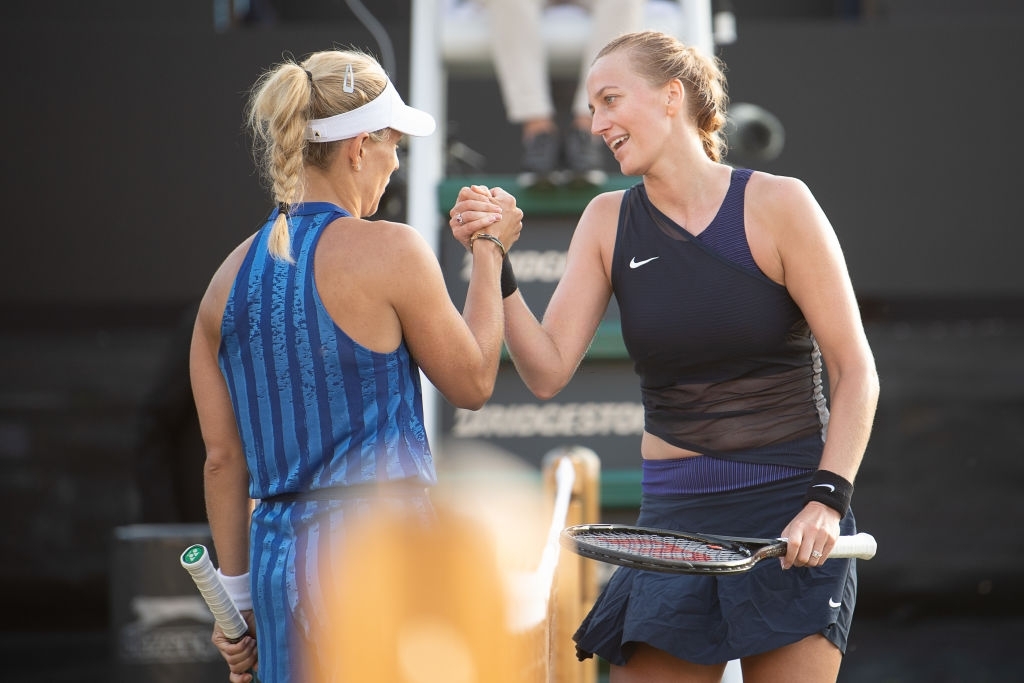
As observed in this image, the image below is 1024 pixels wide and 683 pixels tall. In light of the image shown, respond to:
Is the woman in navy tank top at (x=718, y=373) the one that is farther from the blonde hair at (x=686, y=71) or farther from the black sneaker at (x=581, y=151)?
the black sneaker at (x=581, y=151)

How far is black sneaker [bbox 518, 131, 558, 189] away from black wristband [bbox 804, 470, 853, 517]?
5.37ft

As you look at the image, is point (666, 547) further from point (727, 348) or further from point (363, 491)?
point (363, 491)

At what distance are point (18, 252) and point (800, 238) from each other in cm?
431

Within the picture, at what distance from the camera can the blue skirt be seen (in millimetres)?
1669

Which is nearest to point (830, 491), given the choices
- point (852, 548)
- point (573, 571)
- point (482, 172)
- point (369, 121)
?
point (852, 548)

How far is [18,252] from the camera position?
5.16 metres

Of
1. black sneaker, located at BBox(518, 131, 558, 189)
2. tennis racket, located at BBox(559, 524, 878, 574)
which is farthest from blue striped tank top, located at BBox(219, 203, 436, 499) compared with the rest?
black sneaker, located at BBox(518, 131, 558, 189)

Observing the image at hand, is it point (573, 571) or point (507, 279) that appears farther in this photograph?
point (573, 571)

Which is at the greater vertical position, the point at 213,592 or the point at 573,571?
the point at 213,592

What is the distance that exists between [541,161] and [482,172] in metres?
1.97

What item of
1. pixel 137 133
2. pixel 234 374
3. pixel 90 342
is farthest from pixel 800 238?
pixel 90 342

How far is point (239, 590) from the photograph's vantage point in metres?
1.71

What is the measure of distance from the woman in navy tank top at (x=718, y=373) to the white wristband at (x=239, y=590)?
1.67ft

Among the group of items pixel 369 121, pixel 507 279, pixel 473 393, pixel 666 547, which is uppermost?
pixel 369 121
